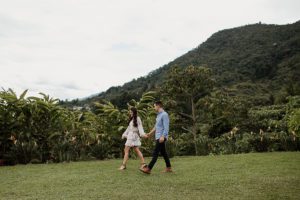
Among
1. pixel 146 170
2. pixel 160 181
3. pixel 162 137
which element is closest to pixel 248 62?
pixel 162 137

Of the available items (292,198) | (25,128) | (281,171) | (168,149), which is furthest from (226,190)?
(25,128)

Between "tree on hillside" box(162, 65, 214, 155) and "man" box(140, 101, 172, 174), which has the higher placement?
"tree on hillside" box(162, 65, 214, 155)

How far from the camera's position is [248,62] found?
68.2 metres

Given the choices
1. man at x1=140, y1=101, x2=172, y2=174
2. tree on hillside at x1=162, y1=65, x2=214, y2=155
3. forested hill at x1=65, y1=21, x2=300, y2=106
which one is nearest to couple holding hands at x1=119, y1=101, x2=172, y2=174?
man at x1=140, y1=101, x2=172, y2=174

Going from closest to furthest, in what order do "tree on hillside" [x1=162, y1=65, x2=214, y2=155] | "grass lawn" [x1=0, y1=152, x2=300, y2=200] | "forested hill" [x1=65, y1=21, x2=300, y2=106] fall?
"grass lawn" [x1=0, y1=152, x2=300, y2=200]
"tree on hillside" [x1=162, y1=65, x2=214, y2=155]
"forested hill" [x1=65, y1=21, x2=300, y2=106]

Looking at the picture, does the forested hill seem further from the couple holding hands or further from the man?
the man

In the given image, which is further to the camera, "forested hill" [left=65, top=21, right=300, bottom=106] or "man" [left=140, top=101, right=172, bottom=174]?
"forested hill" [left=65, top=21, right=300, bottom=106]

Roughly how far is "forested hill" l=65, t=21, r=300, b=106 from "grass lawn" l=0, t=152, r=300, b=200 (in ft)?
115

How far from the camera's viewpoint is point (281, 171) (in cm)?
991

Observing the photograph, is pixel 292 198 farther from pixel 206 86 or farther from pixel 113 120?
pixel 206 86

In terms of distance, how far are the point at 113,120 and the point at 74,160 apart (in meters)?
2.51

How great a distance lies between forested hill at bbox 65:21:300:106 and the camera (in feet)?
190

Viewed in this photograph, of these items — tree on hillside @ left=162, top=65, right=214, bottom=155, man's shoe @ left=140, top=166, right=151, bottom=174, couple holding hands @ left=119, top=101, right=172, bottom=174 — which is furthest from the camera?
tree on hillside @ left=162, top=65, right=214, bottom=155

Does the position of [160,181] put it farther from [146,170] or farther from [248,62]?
[248,62]
